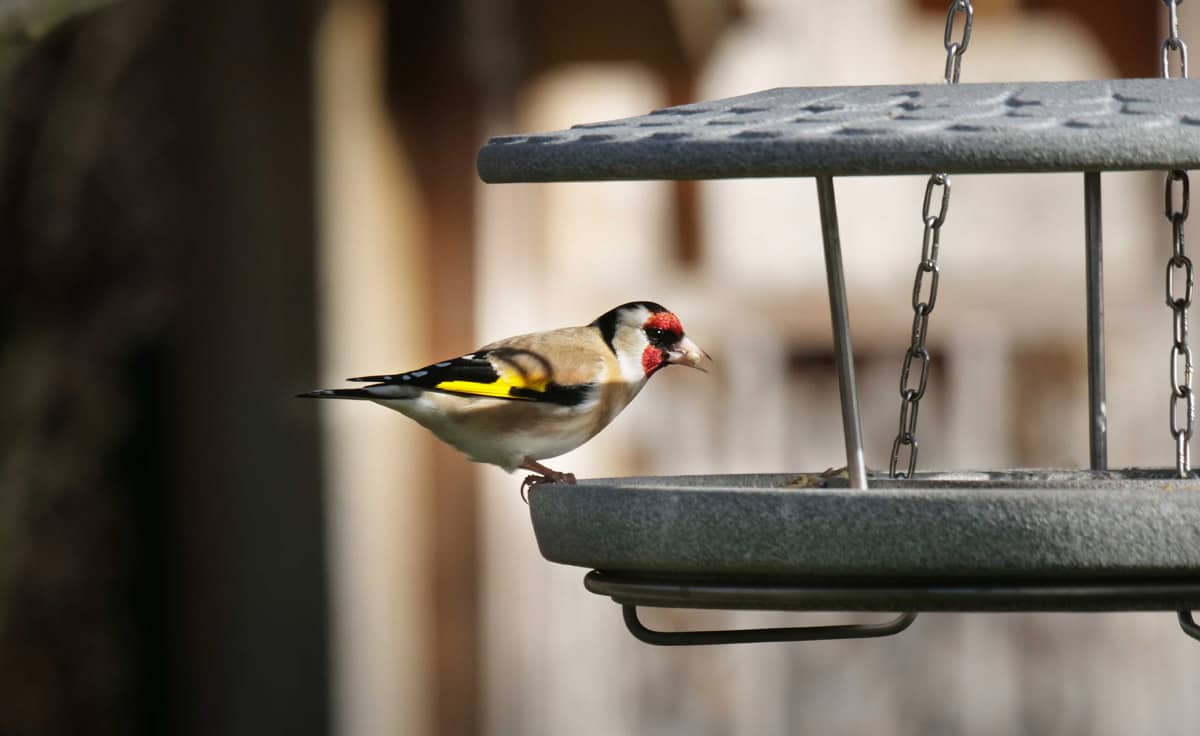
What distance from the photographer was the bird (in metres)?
4.21

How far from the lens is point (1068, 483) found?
3.17m

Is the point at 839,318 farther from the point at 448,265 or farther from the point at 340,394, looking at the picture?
the point at 448,265

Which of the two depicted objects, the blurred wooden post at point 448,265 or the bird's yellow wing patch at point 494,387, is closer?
the bird's yellow wing patch at point 494,387

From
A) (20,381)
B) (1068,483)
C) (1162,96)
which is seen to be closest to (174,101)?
(20,381)

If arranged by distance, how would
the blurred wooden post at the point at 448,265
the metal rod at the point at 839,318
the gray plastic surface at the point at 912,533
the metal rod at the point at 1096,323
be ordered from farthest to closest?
the blurred wooden post at the point at 448,265, the metal rod at the point at 1096,323, the metal rod at the point at 839,318, the gray plastic surface at the point at 912,533

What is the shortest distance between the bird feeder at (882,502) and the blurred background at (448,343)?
4.81 m

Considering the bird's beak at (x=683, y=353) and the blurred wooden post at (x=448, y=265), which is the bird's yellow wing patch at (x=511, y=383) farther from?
the blurred wooden post at (x=448, y=265)

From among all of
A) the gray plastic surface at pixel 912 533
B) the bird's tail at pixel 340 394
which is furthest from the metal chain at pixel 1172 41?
the bird's tail at pixel 340 394

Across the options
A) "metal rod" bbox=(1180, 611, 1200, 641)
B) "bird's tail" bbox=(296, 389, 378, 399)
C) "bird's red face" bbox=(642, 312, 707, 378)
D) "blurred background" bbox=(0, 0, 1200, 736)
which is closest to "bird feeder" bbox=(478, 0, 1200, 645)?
"metal rod" bbox=(1180, 611, 1200, 641)

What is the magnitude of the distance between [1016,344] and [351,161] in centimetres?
272

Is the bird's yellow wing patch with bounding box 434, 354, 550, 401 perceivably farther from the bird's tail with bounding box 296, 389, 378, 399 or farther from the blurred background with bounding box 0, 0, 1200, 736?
the blurred background with bounding box 0, 0, 1200, 736

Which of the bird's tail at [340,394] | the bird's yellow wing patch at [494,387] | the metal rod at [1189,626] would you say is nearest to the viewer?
the metal rod at [1189,626]

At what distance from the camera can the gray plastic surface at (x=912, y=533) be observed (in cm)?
232

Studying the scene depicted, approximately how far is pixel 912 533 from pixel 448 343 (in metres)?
5.53
